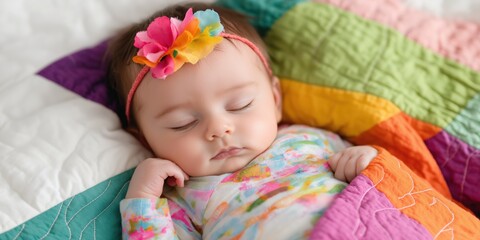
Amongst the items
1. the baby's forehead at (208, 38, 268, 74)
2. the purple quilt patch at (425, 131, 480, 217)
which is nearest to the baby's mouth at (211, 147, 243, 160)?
the baby's forehead at (208, 38, 268, 74)

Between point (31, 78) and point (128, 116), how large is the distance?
0.26 metres

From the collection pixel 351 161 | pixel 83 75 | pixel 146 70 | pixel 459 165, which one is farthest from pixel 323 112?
pixel 83 75

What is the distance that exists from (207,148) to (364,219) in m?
0.36

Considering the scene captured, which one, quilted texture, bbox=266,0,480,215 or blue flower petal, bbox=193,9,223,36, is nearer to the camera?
blue flower petal, bbox=193,9,223,36

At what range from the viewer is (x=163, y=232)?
3.77 feet

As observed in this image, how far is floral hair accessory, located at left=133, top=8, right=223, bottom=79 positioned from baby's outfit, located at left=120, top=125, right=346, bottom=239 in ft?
0.85

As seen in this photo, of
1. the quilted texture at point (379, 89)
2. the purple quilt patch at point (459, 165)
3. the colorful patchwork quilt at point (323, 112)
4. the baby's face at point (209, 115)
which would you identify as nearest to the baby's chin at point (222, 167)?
the baby's face at point (209, 115)

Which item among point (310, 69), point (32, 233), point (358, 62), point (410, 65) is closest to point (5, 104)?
point (32, 233)

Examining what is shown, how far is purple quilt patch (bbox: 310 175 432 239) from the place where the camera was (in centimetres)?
102

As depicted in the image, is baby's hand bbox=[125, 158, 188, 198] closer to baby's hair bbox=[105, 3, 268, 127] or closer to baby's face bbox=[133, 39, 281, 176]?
baby's face bbox=[133, 39, 281, 176]

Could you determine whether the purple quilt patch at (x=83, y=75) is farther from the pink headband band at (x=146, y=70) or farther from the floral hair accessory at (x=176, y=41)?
the floral hair accessory at (x=176, y=41)

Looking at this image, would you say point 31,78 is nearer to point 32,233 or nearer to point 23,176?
point 23,176

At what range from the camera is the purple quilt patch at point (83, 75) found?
4.63 feet

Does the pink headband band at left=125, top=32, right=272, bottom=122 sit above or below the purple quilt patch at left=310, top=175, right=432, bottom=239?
above
